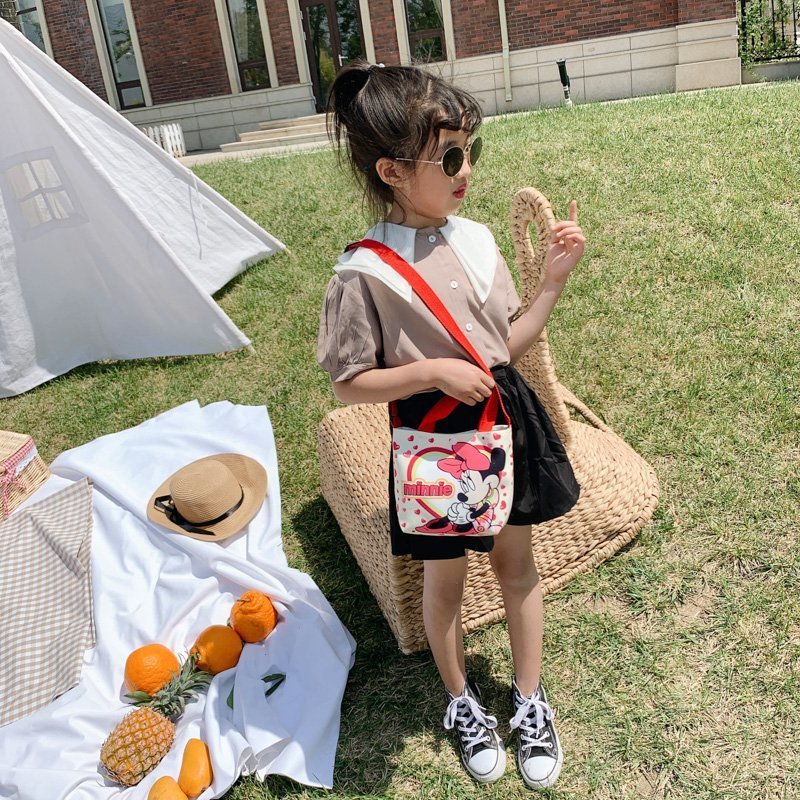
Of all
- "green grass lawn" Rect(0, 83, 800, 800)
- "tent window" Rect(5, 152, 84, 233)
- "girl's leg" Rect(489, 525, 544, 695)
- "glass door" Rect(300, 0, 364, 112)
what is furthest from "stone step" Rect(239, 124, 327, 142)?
"girl's leg" Rect(489, 525, 544, 695)

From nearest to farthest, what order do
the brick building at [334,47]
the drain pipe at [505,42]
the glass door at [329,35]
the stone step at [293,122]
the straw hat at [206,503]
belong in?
the straw hat at [206,503] → the brick building at [334,47] → the drain pipe at [505,42] → the stone step at [293,122] → the glass door at [329,35]

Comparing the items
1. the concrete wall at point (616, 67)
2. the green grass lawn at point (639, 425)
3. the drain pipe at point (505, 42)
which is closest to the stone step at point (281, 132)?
the concrete wall at point (616, 67)

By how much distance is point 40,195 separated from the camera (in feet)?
15.7

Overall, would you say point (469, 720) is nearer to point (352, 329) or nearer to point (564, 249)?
point (352, 329)

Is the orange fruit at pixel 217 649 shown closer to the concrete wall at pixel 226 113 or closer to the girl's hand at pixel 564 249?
the girl's hand at pixel 564 249

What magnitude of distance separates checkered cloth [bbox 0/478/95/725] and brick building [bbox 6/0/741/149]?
11.1 metres

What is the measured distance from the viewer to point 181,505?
304cm

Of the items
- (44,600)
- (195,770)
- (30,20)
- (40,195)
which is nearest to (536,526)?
(195,770)

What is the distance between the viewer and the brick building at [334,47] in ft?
42.3

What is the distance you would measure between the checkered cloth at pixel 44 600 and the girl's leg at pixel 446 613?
4.35 feet

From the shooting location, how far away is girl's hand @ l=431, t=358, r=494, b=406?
1671 mm

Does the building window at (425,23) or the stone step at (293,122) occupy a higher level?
the building window at (425,23)

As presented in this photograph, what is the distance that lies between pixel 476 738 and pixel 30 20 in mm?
18600

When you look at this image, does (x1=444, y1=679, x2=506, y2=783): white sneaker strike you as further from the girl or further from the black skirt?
the black skirt
